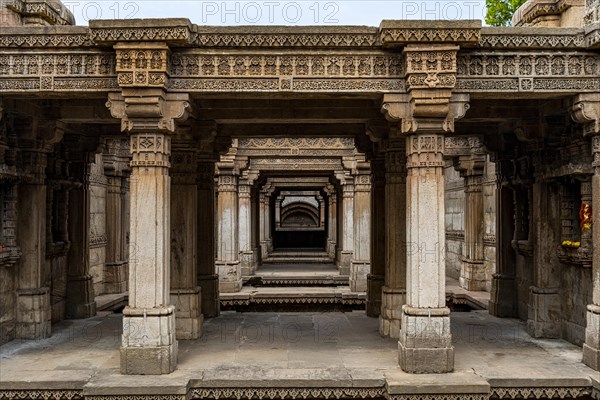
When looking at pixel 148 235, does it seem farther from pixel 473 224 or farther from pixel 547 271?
pixel 473 224

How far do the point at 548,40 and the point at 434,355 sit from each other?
13.9 feet

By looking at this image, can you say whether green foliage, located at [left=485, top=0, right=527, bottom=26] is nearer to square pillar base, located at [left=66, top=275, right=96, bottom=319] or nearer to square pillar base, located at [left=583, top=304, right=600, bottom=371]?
square pillar base, located at [left=583, top=304, right=600, bottom=371]

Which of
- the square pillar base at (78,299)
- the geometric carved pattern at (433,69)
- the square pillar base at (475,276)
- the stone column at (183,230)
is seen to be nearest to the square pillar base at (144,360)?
the stone column at (183,230)

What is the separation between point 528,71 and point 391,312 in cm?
437

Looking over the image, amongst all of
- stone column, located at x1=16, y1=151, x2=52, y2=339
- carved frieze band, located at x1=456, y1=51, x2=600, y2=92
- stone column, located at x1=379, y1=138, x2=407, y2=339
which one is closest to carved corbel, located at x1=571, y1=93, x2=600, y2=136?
carved frieze band, located at x1=456, y1=51, x2=600, y2=92

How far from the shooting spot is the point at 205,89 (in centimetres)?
731

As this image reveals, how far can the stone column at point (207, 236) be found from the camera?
36.2 ft

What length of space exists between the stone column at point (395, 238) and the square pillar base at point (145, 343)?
391 centimetres

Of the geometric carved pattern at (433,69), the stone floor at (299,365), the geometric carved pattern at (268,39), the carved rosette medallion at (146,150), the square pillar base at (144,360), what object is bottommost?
the stone floor at (299,365)

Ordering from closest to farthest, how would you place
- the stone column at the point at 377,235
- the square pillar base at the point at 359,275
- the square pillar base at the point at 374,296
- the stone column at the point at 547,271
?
the stone column at the point at 547,271 < the stone column at the point at 377,235 < the square pillar base at the point at 374,296 < the square pillar base at the point at 359,275

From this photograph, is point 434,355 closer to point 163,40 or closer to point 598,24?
point 598,24

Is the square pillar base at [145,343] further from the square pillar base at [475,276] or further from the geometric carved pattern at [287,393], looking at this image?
the square pillar base at [475,276]

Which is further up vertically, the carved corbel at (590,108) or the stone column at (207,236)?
the carved corbel at (590,108)

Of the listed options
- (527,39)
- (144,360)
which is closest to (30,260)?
(144,360)
